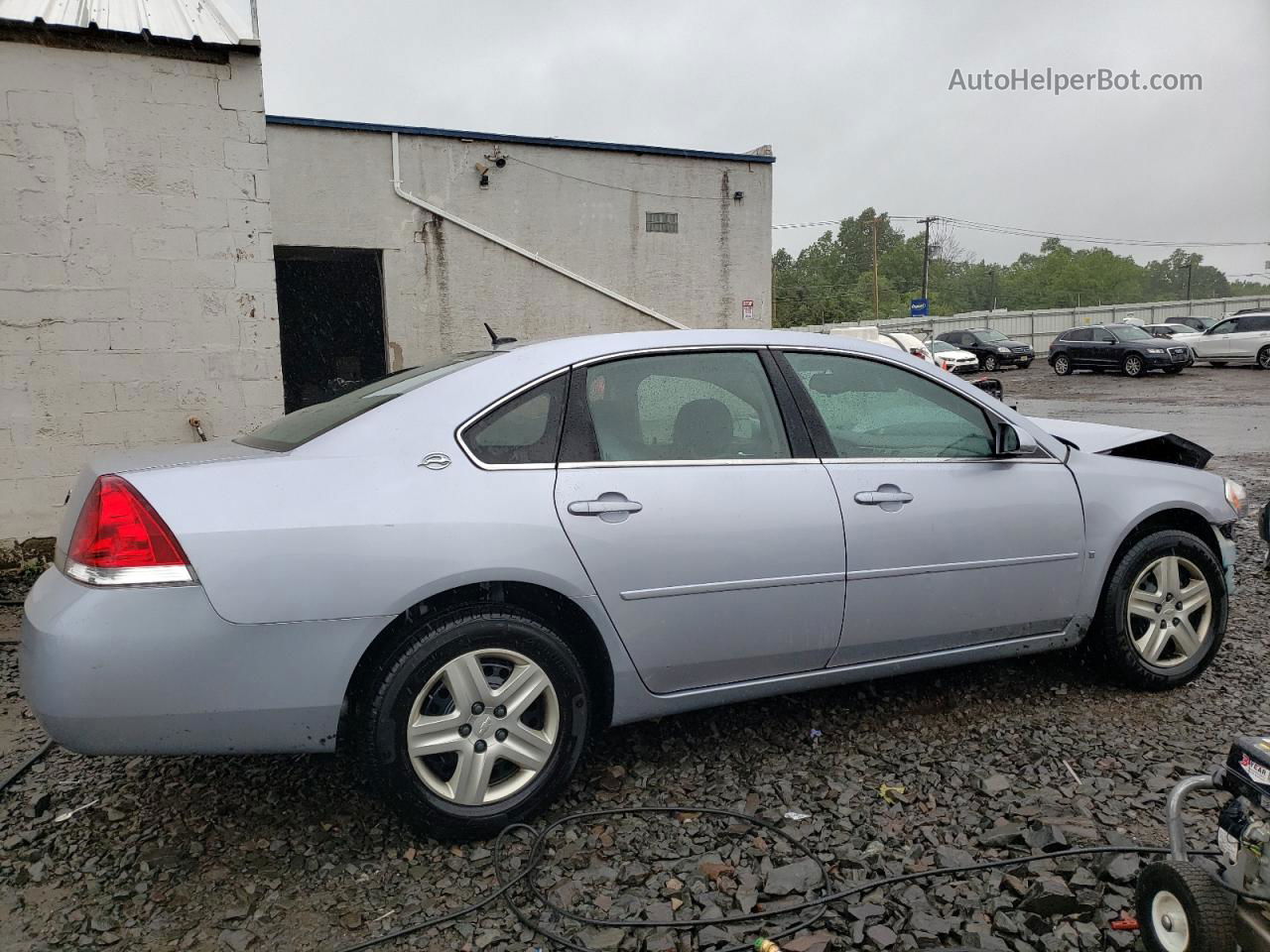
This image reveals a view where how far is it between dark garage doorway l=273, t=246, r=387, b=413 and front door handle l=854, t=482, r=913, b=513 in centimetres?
1352

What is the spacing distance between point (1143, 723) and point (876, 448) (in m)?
1.48

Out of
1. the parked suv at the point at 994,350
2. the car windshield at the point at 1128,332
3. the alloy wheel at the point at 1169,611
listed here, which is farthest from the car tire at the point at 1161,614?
the parked suv at the point at 994,350

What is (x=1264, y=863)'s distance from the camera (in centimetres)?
195

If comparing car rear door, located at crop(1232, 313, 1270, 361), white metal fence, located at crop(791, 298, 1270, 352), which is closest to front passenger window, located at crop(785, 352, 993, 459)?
car rear door, located at crop(1232, 313, 1270, 361)

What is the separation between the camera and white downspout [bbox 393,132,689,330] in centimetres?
1487

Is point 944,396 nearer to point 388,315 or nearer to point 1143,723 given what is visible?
point 1143,723

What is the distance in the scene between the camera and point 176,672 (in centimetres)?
243

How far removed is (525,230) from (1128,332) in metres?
19.3

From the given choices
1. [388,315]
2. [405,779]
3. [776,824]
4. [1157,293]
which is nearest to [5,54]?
[405,779]

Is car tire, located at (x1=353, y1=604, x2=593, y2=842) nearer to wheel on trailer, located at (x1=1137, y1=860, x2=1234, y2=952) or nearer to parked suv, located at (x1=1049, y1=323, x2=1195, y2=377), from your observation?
wheel on trailer, located at (x1=1137, y1=860, x2=1234, y2=952)

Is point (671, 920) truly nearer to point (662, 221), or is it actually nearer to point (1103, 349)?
point (662, 221)

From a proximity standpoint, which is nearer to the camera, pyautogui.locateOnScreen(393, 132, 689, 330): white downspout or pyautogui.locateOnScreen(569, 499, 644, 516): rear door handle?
pyautogui.locateOnScreen(569, 499, 644, 516): rear door handle

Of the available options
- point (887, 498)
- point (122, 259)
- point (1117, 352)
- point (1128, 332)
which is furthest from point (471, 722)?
point (1128, 332)

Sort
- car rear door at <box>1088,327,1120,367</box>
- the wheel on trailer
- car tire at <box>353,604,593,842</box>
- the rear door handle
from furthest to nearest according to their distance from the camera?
car rear door at <box>1088,327,1120,367</box> < the rear door handle < car tire at <box>353,604,593,842</box> < the wheel on trailer
